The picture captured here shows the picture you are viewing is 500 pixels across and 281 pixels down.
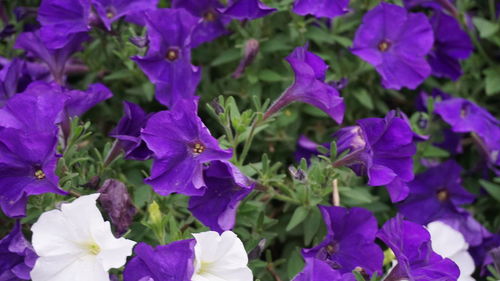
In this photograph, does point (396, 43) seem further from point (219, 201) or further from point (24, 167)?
point (24, 167)

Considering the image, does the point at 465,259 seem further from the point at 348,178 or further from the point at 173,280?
the point at 173,280

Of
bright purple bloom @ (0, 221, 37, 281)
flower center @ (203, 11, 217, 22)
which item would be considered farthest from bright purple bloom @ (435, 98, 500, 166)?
bright purple bloom @ (0, 221, 37, 281)

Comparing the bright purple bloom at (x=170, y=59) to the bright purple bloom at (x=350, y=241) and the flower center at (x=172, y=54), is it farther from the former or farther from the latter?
the bright purple bloom at (x=350, y=241)

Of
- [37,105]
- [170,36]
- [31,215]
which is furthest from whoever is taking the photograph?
[170,36]

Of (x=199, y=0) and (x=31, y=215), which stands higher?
(x=199, y=0)

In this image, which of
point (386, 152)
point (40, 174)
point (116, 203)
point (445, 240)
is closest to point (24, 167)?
point (40, 174)

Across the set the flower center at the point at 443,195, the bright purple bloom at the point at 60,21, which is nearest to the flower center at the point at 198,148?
the bright purple bloom at the point at 60,21

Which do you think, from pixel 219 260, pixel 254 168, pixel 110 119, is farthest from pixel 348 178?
pixel 110 119
